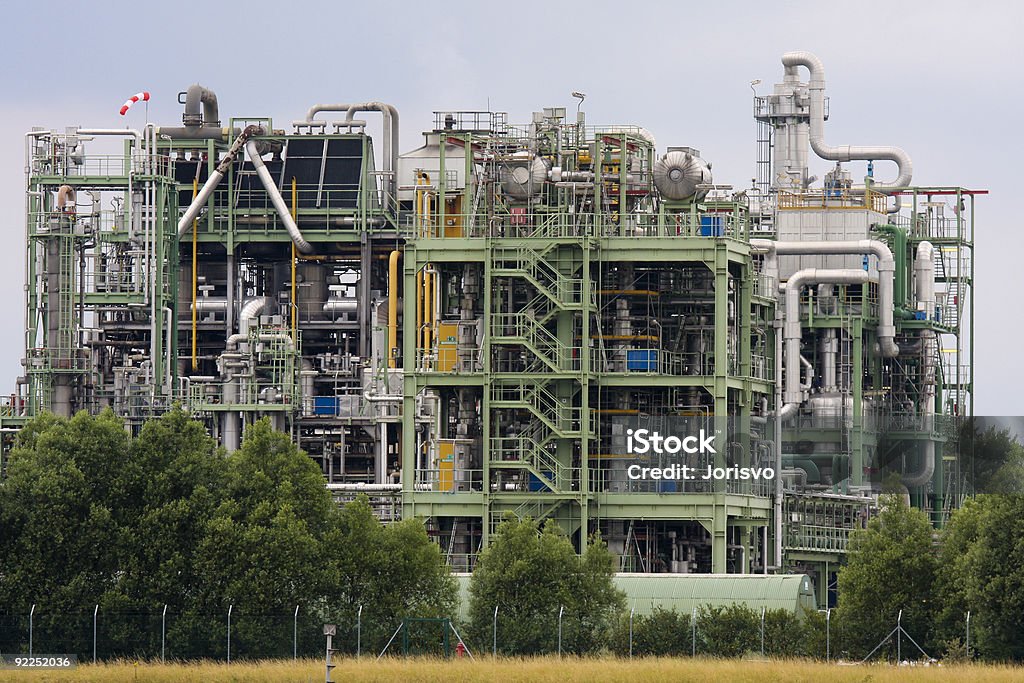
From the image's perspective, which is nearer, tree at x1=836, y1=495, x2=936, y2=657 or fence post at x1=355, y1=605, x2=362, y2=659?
fence post at x1=355, y1=605, x2=362, y2=659

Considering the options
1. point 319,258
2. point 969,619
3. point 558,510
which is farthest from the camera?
point 319,258

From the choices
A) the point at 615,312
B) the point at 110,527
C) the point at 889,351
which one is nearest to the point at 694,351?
the point at 615,312

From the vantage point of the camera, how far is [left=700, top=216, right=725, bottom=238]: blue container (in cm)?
9244

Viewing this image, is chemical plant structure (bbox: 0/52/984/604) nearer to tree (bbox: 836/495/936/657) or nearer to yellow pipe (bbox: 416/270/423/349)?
yellow pipe (bbox: 416/270/423/349)

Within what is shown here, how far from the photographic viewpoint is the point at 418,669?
67.2m

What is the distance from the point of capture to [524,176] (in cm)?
9225

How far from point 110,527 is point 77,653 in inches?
180

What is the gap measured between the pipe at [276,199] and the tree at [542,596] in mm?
34058

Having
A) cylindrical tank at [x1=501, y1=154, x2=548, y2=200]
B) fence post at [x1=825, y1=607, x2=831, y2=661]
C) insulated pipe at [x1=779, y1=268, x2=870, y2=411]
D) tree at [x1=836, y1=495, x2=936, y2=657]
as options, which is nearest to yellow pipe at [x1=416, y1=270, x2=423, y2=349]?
cylindrical tank at [x1=501, y1=154, x2=548, y2=200]

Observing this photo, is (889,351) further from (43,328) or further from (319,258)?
(43,328)

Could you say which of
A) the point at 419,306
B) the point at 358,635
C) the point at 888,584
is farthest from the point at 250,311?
the point at 888,584

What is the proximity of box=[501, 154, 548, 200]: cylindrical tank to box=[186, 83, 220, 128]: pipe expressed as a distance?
2490 cm

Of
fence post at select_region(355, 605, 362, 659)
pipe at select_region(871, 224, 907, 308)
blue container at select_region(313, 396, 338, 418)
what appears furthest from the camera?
pipe at select_region(871, 224, 907, 308)

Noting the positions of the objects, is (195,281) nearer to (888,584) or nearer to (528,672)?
(888,584)
